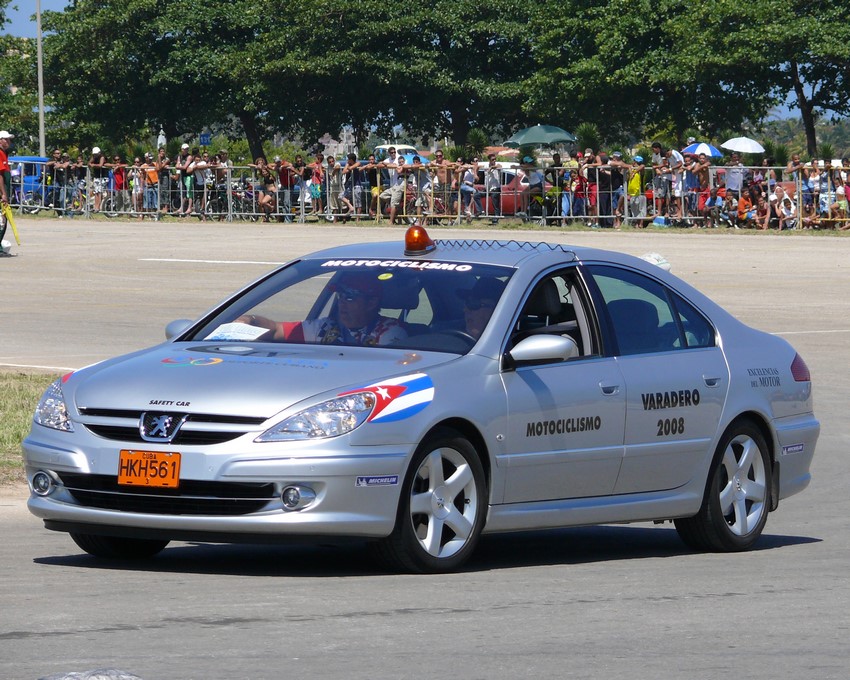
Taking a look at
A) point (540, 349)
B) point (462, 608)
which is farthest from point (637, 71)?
point (462, 608)

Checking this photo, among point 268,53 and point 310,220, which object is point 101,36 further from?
point 310,220

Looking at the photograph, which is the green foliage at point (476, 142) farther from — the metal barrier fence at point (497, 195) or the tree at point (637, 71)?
the tree at point (637, 71)

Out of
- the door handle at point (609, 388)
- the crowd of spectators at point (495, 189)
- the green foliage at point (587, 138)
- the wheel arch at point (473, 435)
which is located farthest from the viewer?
the green foliage at point (587, 138)

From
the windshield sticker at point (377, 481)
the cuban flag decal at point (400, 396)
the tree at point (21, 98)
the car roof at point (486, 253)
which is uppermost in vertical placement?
the tree at point (21, 98)

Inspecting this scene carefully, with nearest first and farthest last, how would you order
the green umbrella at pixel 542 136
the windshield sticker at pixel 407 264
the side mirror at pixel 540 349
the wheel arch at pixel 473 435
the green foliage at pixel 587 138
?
1. the wheel arch at pixel 473 435
2. the side mirror at pixel 540 349
3. the windshield sticker at pixel 407 264
4. the green foliage at pixel 587 138
5. the green umbrella at pixel 542 136

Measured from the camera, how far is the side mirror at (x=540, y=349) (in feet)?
24.6

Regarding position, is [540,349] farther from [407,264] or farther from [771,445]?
[771,445]

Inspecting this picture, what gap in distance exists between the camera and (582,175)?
35.2 m

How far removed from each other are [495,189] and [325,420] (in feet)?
97.0

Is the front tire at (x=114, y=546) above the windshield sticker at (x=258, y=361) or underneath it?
underneath

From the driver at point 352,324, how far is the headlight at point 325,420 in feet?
2.80

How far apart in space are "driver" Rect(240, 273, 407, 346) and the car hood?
0.46 ft

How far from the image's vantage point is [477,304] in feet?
25.7

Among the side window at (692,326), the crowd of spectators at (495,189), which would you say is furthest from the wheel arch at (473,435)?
the crowd of spectators at (495,189)
